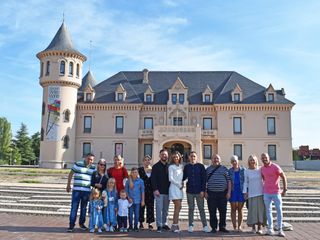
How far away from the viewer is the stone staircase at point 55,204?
11523 millimetres

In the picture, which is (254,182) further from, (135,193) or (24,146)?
(24,146)

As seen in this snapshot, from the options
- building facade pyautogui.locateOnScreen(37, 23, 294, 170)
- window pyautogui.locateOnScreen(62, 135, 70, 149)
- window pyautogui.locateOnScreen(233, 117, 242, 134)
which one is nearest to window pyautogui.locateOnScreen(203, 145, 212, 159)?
building facade pyautogui.locateOnScreen(37, 23, 294, 170)

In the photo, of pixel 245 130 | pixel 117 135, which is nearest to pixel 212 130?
pixel 245 130

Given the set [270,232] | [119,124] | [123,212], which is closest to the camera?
[270,232]

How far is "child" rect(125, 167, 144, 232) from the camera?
9.28 metres

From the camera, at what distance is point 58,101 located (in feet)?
135

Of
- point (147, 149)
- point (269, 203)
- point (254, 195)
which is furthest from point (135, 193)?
point (147, 149)

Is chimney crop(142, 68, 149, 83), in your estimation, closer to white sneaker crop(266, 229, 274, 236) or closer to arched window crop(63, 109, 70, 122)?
arched window crop(63, 109, 70, 122)

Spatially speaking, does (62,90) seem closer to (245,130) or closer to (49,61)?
(49,61)

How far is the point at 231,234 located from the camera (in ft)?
28.7

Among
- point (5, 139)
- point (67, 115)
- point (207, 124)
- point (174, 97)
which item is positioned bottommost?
point (5, 139)

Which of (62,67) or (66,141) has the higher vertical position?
(62,67)

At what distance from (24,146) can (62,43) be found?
35772 mm

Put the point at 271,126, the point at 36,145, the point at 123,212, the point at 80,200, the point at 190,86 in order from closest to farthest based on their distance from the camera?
the point at 123,212 → the point at 80,200 → the point at 271,126 → the point at 190,86 → the point at 36,145
